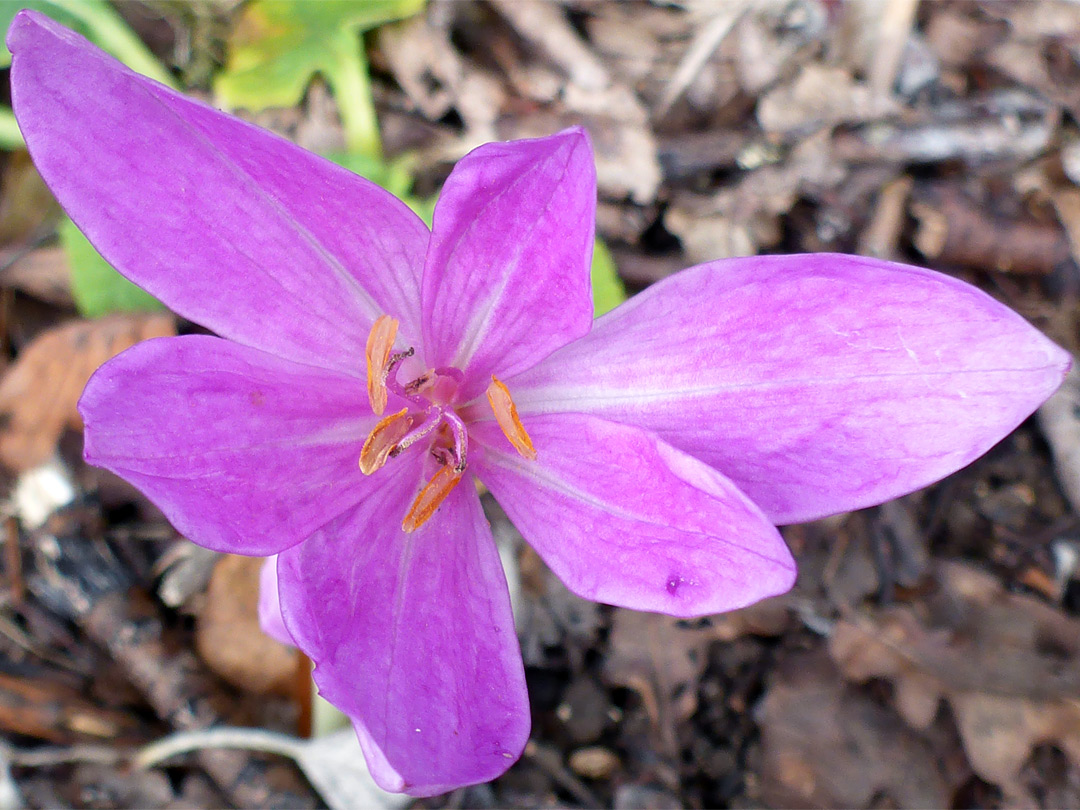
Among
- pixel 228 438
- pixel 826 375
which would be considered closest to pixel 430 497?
pixel 228 438

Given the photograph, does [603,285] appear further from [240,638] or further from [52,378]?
[52,378]

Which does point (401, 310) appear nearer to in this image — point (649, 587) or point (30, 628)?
point (649, 587)

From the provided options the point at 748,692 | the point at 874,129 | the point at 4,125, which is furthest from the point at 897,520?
the point at 4,125

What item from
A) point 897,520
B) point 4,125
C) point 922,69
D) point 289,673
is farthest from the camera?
point 922,69

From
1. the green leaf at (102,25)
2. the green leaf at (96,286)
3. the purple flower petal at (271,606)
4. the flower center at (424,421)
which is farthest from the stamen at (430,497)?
the green leaf at (102,25)

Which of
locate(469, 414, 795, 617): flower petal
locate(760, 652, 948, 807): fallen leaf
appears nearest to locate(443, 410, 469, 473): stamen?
locate(469, 414, 795, 617): flower petal

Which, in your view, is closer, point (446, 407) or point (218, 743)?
point (446, 407)
